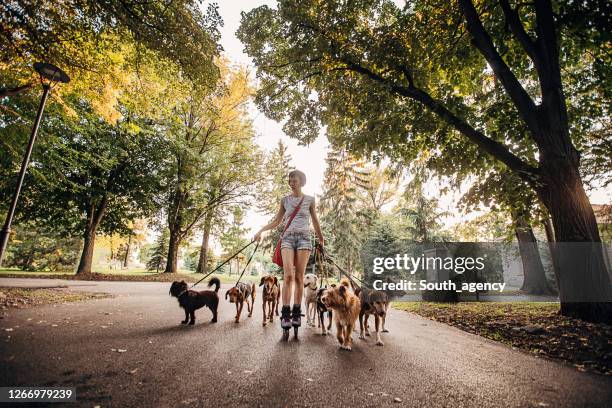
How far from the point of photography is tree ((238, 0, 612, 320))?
619cm

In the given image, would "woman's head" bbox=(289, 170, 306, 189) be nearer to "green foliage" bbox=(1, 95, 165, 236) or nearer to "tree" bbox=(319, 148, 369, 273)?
"green foliage" bbox=(1, 95, 165, 236)

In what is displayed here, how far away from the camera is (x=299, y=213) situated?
15.5 ft

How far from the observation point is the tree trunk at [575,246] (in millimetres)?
5770

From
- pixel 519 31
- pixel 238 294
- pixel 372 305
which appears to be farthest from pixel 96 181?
pixel 519 31

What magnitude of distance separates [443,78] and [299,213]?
865 cm

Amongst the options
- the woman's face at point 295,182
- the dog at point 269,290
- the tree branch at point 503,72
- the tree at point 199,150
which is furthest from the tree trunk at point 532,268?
the tree at point 199,150

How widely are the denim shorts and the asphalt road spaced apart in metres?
1.50

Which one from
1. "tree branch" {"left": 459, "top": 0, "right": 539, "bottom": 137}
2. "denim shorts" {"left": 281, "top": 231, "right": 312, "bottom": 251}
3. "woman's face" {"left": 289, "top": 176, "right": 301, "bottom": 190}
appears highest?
"tree branch" {"left": 459, "top": 0, "right": 539, "bottom": 137}

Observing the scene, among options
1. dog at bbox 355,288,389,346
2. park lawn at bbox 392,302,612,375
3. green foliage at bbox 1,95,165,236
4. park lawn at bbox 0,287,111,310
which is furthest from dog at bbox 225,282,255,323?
green foliage at bbox 1,95,165,236

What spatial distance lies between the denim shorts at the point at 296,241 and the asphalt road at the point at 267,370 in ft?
4.91

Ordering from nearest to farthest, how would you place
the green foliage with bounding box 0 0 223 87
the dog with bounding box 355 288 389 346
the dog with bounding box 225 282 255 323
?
the dog with bounding box 355 288 389 346 < the dog with bounding box 225 282 255 323 < the green foliage with bounding box 0 0 223 87

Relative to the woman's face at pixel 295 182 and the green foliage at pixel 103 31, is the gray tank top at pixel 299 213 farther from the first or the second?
the green foliage at pixel 103 31

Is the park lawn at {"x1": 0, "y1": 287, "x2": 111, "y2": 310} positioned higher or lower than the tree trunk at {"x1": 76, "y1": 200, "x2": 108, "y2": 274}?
lower

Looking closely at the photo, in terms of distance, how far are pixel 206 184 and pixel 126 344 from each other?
1812 centimetres
